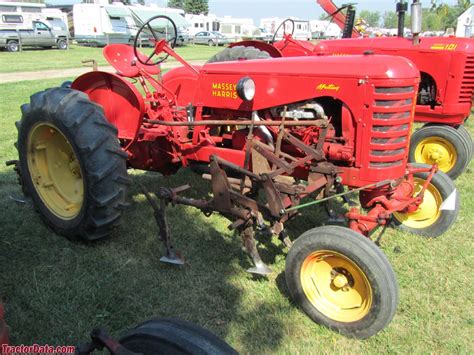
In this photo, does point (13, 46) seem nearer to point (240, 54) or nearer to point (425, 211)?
point (240, 54)

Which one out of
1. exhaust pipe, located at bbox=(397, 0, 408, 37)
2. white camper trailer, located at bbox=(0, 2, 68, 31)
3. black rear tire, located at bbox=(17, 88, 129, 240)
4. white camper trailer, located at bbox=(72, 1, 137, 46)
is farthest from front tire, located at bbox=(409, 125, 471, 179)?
white camper trailer, located at bbox=(72, 1, 137, 46)

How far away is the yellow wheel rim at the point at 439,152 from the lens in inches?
201

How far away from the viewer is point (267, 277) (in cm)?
303

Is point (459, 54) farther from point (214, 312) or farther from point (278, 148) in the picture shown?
point (214, 312)

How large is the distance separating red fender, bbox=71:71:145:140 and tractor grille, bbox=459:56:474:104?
12.5 ft

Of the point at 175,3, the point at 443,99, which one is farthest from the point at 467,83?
the point at 175,3

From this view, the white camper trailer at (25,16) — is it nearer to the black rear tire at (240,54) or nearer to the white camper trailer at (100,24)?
Answer: the white camper trailer at (100,24)

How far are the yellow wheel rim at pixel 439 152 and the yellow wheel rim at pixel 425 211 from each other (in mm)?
1597

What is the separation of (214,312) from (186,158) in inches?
53.8

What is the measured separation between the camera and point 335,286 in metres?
2.63

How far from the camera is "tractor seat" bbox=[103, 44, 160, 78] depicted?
3830 mm

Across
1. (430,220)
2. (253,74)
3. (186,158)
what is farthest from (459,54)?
(186,158)

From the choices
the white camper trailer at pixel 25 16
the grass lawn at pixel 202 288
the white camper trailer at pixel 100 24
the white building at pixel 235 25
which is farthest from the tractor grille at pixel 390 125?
the white building at pixel 235 25

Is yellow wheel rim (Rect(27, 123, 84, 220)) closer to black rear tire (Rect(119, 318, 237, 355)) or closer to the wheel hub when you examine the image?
the wheel hub
